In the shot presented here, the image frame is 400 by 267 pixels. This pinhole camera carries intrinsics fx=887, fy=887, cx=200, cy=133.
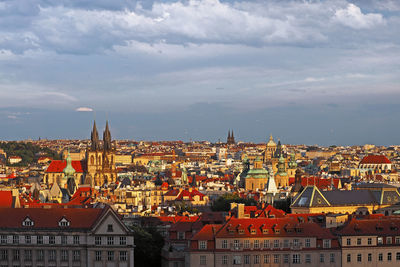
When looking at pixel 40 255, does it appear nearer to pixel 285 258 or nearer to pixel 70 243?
pixel 70 243

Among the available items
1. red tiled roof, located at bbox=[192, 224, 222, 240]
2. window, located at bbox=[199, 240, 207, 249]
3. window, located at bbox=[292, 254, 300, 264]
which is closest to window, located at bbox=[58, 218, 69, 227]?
red tiled roof, located at bbox=[192, 224, 222, 240]

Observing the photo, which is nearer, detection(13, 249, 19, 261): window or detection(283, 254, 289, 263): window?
detection(13, 249, 19, 261): window

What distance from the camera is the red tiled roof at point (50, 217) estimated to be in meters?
68.8

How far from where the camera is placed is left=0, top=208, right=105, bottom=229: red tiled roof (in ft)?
226

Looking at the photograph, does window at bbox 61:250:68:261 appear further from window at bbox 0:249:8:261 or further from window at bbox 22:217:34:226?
window at bbox 0:249:8:261

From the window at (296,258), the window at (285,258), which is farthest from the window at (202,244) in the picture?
the window at (296,258)

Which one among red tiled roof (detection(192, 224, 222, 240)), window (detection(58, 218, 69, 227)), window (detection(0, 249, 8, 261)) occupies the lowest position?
window (detection(0, 249, 8, 261))

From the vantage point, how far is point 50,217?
6994 centimetres

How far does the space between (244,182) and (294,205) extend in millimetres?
75234

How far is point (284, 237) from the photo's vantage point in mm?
70188

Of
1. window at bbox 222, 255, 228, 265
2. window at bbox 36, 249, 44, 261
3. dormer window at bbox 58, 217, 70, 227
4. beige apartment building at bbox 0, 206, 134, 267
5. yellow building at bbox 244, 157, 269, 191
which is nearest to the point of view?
beige apartment building at bbox 0, 206, 134, 267

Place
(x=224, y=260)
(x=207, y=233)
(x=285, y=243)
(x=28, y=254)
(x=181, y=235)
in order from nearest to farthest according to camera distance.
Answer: (x=28, y=254)
(x=224, y=260)
(x=207, y=233)
(x=285, y=243)
(x=181, y=235)

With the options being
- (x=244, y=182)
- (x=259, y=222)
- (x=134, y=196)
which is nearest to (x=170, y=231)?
(x=259, y=222)

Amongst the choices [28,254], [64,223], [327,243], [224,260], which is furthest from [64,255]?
[327,243]
